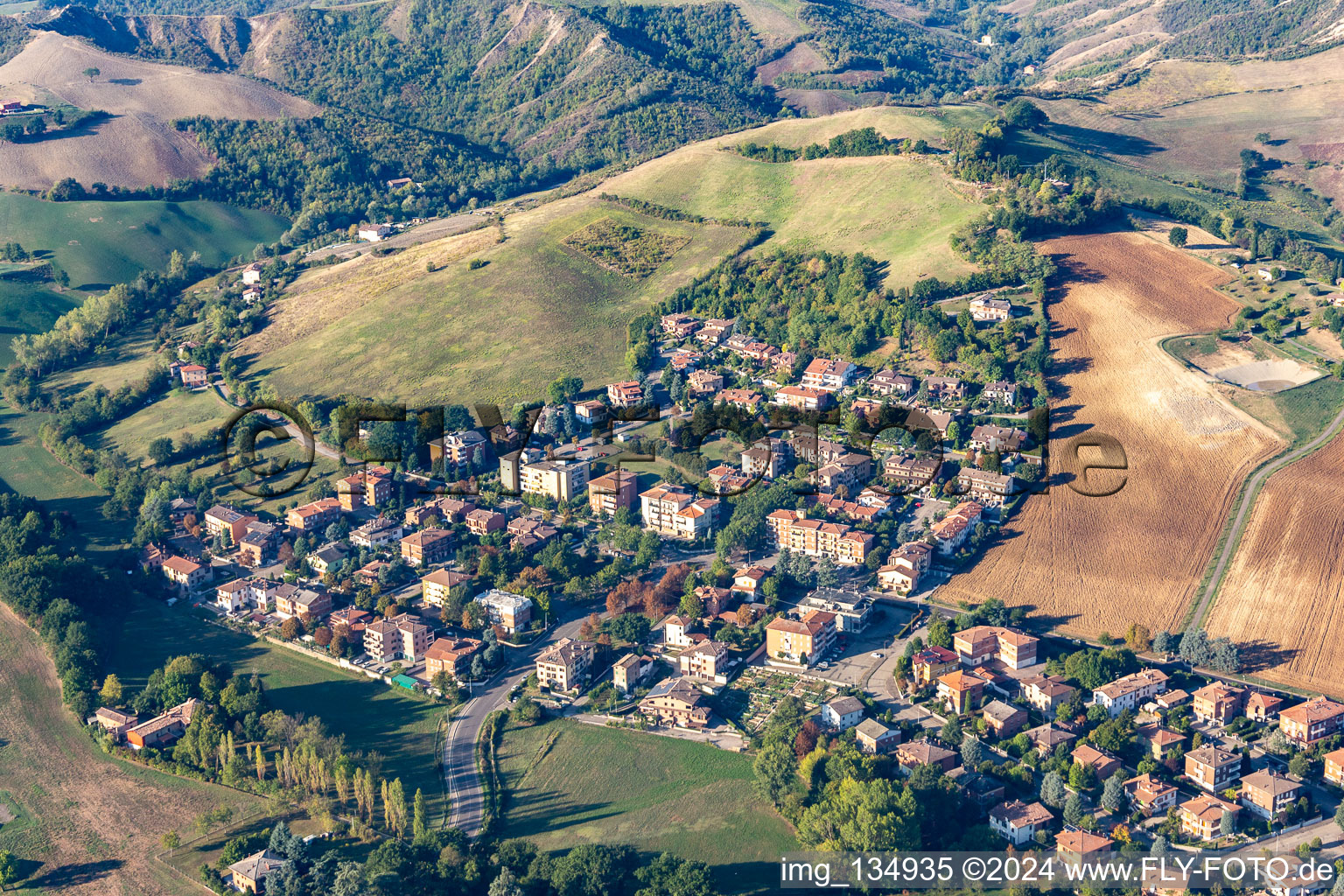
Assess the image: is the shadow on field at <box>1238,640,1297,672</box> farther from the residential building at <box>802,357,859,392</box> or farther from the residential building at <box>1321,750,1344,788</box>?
the residential building at <box>802,357,859,392</box>

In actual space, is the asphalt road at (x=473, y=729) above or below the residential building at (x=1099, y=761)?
below

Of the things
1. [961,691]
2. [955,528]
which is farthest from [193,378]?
[961,691]

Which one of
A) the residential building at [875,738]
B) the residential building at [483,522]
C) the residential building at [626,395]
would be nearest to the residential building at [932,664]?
the residential building at [875,738]

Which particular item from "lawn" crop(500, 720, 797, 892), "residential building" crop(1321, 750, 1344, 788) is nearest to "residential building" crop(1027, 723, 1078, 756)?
"residential building" crop(1321, 750, 1344, 788)

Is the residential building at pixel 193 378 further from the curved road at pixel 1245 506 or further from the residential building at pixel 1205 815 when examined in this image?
the residential building at pixel 1205 815

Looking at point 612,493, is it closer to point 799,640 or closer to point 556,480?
point 556,480

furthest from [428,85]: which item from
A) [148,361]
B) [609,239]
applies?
[148,361]

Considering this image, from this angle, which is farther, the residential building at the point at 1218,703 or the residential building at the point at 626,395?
the residential building at the point at 626,395
